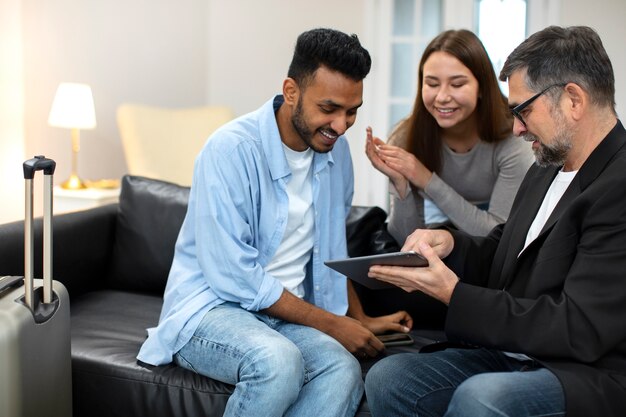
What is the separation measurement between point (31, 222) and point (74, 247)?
0.91m

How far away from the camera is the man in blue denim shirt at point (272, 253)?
192 cm

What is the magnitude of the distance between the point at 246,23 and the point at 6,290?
419 centimetres

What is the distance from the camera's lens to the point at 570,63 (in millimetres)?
1671

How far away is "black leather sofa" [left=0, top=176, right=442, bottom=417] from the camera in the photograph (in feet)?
6.73

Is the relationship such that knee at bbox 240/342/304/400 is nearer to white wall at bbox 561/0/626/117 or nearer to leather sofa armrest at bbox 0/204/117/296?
leather sofa armrest at bbox 0/204/117/296

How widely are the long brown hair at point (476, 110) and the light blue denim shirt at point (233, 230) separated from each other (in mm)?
509

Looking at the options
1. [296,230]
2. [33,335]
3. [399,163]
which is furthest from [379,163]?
[33,335]

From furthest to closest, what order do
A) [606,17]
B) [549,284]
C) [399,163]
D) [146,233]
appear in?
1. [606,17]
2. [146,233]
3. [399,163]
4. [549,284]

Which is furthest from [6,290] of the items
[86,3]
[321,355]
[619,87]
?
[619,87]

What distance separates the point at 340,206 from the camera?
91.1 inches

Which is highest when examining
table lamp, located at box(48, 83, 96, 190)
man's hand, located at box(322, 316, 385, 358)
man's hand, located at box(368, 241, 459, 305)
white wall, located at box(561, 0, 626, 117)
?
white wall, located at box(561, 0, 626, 117)

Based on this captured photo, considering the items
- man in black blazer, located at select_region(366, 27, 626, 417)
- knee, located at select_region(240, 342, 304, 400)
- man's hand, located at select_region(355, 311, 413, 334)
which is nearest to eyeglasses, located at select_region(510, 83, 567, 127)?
man in black blazer, located at select_region(366, 27, 626, 417)

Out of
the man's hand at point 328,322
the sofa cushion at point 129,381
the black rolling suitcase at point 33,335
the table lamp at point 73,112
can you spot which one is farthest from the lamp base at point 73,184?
the man's hand at point 328,322

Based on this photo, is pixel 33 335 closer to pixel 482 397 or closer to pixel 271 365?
pixel 271 365
